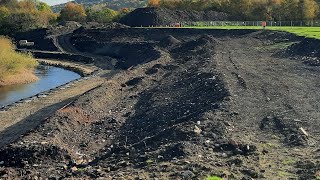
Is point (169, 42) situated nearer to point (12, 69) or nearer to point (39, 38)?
point (12, 69)

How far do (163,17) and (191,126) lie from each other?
76.2 metres

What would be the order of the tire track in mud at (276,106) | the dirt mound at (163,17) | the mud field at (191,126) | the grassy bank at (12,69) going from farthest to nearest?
the dirt mound at (163,17), the grassy bank at (12,69), the tire track in mud at (276,106), the mud field at (191,126)

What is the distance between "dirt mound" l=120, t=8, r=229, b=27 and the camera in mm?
97375

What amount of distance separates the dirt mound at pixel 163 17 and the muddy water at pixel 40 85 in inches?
1172

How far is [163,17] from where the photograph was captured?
98312 mm

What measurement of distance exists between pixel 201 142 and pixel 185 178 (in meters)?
4.18

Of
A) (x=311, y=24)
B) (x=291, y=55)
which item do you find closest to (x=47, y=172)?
(x=291, y=55)

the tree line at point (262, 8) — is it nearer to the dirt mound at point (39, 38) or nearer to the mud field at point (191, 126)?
the dirt mound at point (39, 38)

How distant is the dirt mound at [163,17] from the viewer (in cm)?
9738

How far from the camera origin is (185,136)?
22438 millimetres

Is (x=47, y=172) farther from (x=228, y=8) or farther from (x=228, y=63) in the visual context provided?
(x=228, y=8)

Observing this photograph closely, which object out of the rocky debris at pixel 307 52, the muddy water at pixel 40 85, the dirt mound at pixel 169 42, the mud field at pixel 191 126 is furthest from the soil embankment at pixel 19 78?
the rocky debris at pixel 307 52

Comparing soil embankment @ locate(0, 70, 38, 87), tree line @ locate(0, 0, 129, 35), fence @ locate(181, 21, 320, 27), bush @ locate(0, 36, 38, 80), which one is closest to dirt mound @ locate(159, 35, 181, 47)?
soil embankment @ locate(0, 70, 38, 87)

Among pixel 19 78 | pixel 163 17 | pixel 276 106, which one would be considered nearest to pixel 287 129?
pixel 276 106
